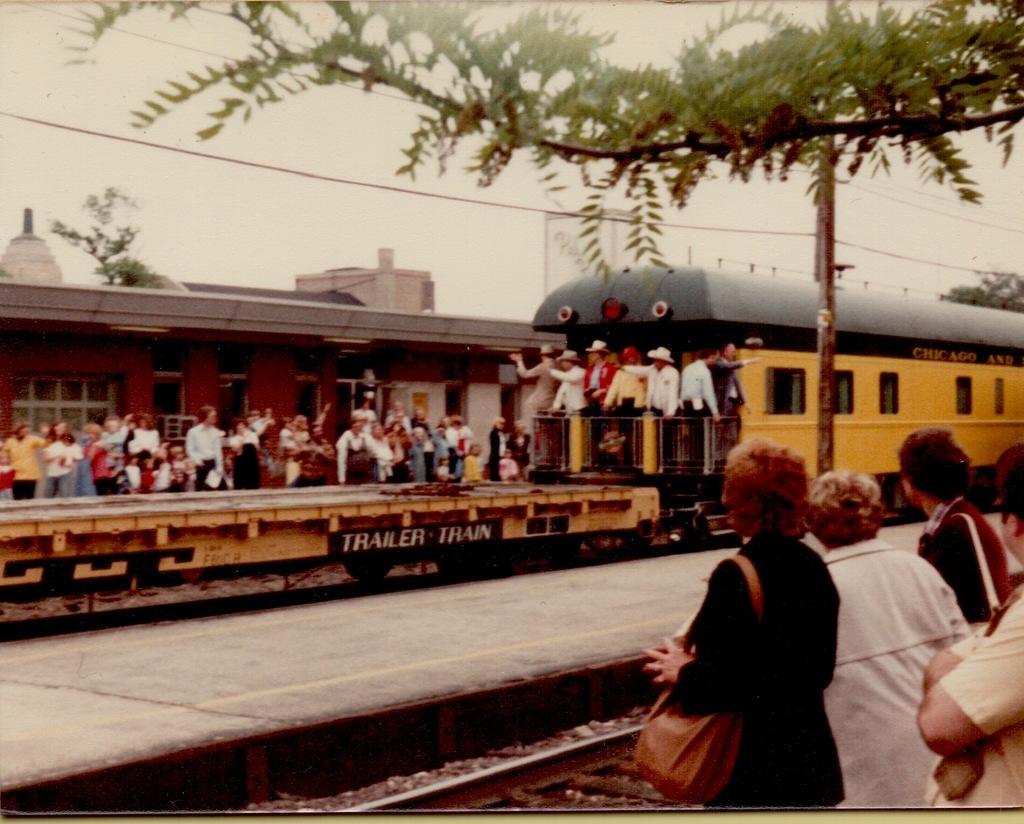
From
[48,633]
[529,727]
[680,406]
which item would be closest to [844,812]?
[529,727]

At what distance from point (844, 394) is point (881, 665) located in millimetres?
5774

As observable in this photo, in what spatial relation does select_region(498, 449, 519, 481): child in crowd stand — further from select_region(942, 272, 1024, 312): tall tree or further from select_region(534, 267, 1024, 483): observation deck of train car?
select_region(942, 272, 1024, 312): tall tree

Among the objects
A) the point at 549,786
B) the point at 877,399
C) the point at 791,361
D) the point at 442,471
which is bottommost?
the point at 549,786

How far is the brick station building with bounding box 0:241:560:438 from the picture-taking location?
8.03 metres

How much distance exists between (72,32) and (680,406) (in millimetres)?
4776

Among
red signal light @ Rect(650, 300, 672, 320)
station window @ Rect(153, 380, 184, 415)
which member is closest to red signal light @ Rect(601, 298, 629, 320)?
red signal light @ Rect(650, 300, 672, 320)

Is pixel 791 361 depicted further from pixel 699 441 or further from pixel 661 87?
pixel 661 87

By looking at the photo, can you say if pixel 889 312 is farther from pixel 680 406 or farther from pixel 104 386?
pixel 104 386

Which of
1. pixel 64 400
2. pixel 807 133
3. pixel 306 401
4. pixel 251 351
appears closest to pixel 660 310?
pixel 807 133

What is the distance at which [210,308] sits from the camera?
34.3ft

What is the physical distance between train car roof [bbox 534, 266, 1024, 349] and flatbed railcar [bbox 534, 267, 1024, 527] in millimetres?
13

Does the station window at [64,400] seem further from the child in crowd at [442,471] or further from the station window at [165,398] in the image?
the child in crowd at [442,471]

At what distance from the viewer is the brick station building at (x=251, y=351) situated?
26.3 feet

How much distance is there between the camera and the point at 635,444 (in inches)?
373
